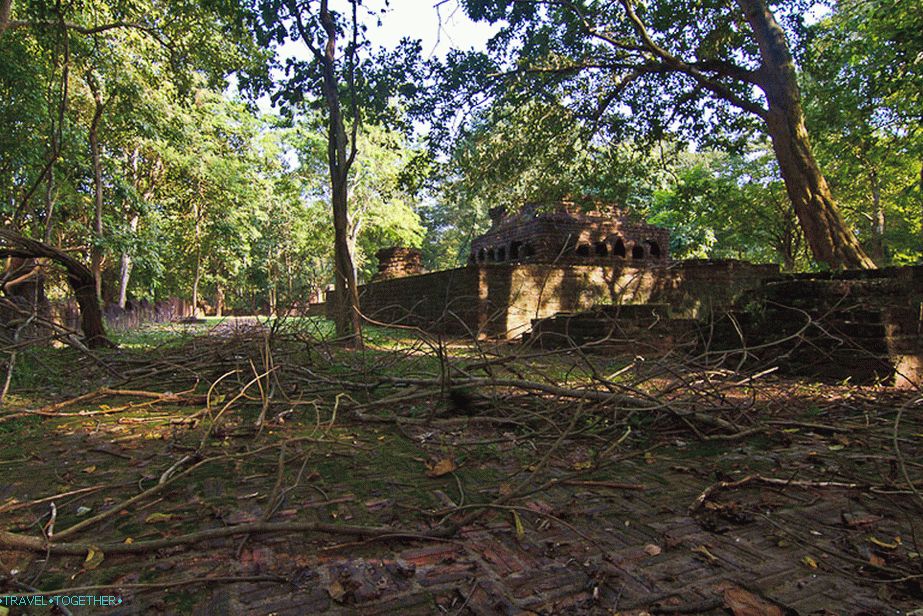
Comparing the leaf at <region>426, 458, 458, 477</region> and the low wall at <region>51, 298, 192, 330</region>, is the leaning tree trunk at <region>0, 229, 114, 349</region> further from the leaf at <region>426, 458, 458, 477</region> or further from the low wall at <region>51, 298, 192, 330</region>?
the leaf at <region>426, 458, 458, 477</region>

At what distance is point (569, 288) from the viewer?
40.8 ft

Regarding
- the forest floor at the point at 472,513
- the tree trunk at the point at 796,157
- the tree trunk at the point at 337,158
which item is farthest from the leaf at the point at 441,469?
the tree trunk at the point at 796,157

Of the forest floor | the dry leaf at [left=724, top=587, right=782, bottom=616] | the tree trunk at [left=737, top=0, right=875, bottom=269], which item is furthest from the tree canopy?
the dry leaf at [left=724, top=587, right=782, bottom=616]

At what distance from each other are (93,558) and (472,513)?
1391mm

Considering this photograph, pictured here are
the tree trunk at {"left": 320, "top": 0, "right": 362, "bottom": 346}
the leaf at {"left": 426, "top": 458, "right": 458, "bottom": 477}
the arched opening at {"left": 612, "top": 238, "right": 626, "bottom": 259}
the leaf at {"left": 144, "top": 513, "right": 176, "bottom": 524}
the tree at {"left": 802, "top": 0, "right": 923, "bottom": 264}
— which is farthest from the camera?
the arched opening at {"left": 612, "top": 238, "right": 626, "bottom": 259}

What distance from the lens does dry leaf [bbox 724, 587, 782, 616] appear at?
1.49m

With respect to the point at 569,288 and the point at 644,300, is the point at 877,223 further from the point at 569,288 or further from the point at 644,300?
the point at 569,288

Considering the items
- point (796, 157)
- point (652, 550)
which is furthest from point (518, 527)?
point (796, 157)

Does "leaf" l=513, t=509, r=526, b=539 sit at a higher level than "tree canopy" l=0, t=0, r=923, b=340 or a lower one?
lower

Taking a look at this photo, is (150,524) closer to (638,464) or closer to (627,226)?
(638,464)

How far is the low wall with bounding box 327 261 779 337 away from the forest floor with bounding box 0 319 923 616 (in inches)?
308

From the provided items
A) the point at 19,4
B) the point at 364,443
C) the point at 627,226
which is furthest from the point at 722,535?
the point at 627,226

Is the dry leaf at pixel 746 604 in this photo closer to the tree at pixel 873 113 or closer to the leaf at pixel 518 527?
the leaf at pixel 518 527

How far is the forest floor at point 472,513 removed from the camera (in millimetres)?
1592
